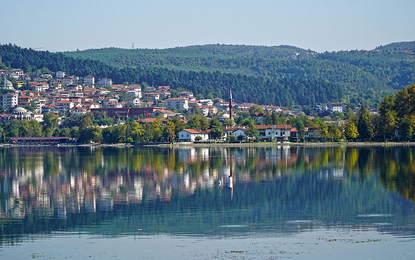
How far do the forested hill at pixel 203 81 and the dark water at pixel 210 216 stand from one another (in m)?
128

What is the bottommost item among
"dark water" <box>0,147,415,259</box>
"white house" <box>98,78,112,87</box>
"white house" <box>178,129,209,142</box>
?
"dark water" <box>0,147,415,259</box>

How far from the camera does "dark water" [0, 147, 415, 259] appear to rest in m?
14.5

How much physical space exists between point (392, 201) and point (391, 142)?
159 ft

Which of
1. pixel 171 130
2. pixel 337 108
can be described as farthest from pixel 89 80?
pixel 171 130

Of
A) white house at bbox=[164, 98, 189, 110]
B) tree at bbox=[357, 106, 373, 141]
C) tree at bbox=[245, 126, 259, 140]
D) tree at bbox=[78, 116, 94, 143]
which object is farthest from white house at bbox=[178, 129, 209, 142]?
white house at bbox=[164, 98, 189, 110]

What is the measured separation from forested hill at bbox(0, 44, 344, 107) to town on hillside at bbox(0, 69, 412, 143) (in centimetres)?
595

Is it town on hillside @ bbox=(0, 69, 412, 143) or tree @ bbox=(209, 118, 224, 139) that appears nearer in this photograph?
town on hillside @ bbox=(0, 69, 412, 143)

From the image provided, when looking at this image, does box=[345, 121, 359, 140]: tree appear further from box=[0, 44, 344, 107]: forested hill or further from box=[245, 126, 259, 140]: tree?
box=[0, 44, 344, 107]: forested hill

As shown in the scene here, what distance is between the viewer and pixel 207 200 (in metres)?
22.3

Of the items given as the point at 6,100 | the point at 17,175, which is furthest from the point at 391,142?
the point at 6,100

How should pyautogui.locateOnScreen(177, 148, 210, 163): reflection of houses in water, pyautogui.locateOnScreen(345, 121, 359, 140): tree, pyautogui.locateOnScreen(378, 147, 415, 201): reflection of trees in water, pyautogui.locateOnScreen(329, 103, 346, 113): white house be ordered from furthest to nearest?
pyautogui.locateOnScreen(329, 103, 346, 113): white house, pyautogui.locateOnScreen(345, 121, 359, 140): tree, pyautogui.locateOnScreen(177, 148, 210, 163): reflection of houses in water, pyautogui.locateOnScreen(378, 147, 415, 201): reflection of trees in water

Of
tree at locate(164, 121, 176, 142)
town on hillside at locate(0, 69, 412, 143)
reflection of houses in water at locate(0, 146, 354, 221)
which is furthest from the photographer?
tree at locate(164, 121, 176, 142)

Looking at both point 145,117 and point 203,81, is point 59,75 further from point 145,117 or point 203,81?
point 145,117

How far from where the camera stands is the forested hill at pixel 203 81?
160125mm
